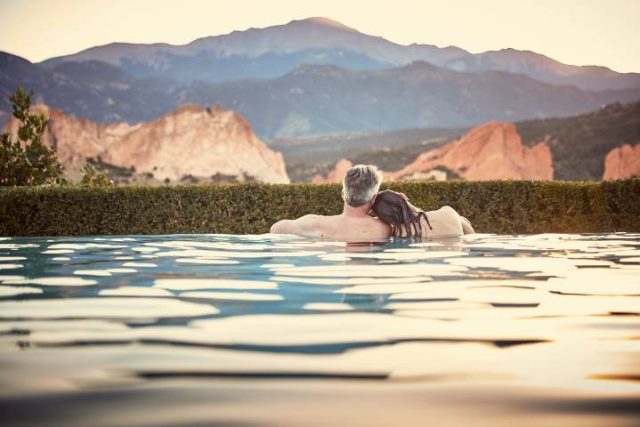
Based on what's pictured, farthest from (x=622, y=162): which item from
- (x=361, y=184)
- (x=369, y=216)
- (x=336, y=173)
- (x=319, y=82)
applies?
(x=361, y=184)

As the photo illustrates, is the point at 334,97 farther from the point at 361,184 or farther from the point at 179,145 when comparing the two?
the point at 361,184

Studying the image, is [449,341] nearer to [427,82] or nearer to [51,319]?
[51,319]

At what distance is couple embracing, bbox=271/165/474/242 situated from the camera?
7793mm

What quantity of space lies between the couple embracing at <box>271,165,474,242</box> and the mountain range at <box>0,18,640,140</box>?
8058 cm

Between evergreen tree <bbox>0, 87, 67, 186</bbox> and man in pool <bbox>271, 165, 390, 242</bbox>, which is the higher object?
evergreen tree <bbox>0, 87, 67, 186</bbox>

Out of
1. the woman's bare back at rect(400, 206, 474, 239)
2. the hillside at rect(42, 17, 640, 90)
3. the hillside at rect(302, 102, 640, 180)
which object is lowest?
the woman's bare back at rect(400, 206, 474, 239)

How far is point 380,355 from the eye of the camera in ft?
8.34

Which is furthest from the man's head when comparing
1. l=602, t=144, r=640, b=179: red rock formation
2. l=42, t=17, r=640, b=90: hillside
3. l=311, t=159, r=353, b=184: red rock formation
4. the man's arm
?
l=42, t=17, r=640, b=90: hillside

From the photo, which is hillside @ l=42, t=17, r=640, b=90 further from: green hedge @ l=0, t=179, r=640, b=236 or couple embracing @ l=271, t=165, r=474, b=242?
couple embracing @ l=271, t=165, r=474, b=242

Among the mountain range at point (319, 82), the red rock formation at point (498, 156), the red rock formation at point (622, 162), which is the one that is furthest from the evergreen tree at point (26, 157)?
the mountain range at point (319, 82)

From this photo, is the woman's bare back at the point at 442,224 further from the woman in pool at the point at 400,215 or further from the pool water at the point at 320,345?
the pool water at the point at 320,345

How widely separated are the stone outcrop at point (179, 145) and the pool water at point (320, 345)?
5277 centimetres

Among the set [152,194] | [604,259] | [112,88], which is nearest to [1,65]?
[112,88]

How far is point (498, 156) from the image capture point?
64500 mm
